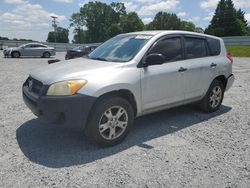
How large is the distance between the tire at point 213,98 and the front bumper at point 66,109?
9.84ft

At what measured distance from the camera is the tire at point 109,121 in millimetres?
4204

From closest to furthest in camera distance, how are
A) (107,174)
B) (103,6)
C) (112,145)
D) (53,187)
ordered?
(53,187) → (107,174) → (112,145) → (103,6)

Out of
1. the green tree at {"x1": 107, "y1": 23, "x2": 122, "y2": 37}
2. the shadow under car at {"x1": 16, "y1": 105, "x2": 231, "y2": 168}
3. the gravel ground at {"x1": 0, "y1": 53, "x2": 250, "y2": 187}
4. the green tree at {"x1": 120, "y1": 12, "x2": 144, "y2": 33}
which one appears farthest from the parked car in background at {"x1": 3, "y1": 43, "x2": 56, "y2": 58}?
the green tree at {"x1": 120, "y1": 12, "x2": 144, "y2": 33}

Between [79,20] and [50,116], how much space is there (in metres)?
95.2

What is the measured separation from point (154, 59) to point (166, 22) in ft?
292

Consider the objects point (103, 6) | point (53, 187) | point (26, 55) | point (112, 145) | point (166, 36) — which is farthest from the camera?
point (103, 6)

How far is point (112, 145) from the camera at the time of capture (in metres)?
4.48

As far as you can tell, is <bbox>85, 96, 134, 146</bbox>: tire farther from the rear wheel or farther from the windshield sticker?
the rear wheel

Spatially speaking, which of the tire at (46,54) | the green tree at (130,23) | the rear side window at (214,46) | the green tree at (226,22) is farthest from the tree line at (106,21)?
the rear side window at (214,46)

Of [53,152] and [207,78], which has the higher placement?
[207,78]

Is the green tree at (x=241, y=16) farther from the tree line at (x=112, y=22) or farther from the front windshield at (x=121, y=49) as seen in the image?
the front windshield at (x=121, y=49)

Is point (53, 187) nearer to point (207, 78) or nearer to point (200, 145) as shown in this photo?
point (200, 145)

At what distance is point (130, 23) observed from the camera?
87.2 meters

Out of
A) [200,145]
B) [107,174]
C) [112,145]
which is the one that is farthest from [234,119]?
[107,174]
